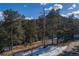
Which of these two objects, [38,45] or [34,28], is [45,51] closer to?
[38,45]

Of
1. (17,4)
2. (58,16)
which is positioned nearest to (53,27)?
(58,16)

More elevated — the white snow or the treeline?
the treeline

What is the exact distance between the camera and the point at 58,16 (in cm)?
266

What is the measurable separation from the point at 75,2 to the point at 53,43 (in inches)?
12.2

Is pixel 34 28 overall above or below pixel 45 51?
above

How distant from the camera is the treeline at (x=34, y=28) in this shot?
265cm

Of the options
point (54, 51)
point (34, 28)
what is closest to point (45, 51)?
point (54, 51)

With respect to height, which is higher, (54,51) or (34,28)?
(34,28)

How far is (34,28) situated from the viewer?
8.73 feet

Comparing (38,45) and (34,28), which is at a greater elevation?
(34,28)

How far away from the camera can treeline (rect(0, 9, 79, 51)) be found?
2.65 metres

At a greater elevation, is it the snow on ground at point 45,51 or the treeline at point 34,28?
the treeline at point 34,28

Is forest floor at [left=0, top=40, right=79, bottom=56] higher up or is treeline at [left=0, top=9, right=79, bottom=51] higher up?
treeline at [left=0, top=9, right=79, bottom=51]

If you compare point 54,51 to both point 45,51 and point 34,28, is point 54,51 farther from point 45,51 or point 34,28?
point 34,28
